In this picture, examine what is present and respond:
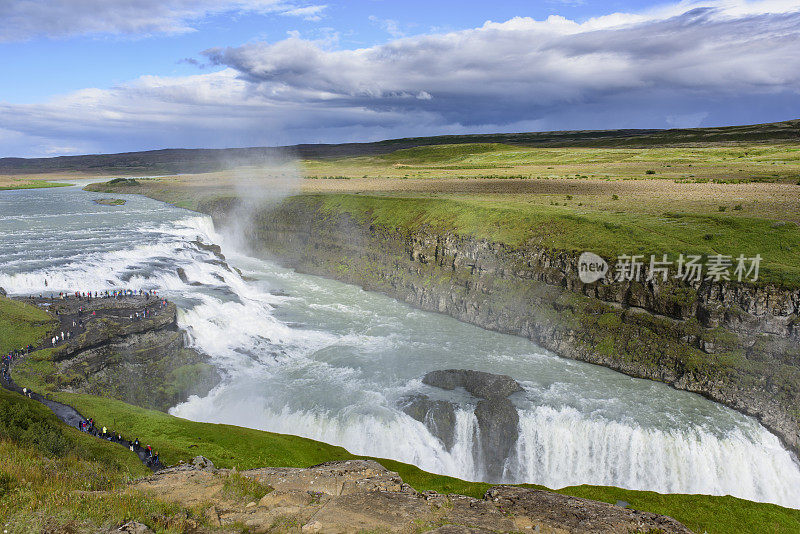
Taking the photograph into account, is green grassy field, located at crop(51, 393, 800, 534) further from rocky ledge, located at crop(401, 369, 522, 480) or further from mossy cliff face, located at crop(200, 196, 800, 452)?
mossy cliff face, located at crop(200, 196, 800, 452)

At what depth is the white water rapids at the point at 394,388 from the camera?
31.9 m

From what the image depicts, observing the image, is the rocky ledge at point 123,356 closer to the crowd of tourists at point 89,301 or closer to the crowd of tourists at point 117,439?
the crowd of tourists at point 89,301

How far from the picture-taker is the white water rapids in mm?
31922

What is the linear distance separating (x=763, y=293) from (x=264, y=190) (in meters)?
104

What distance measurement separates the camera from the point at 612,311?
46.1 metres

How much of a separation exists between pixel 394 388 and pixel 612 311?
24.1 meters

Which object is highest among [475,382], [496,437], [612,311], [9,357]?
[9,357]

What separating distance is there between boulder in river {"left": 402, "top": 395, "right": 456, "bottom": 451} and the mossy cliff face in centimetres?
1750

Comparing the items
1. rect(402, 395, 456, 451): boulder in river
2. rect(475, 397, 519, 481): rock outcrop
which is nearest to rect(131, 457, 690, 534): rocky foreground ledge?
rect(475, 397, 519, 481): rock outcrop

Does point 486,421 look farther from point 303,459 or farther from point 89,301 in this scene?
point 89,301

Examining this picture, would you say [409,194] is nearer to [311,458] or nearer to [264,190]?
[264,190]
